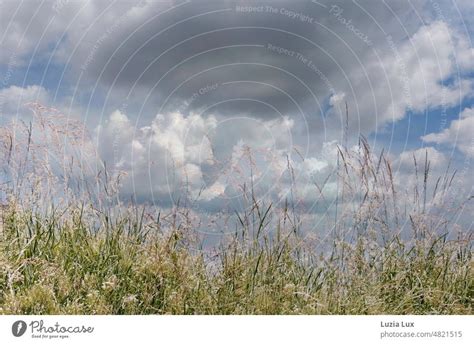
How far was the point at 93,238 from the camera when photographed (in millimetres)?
6020

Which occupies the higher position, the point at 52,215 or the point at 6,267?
the point at 52,215

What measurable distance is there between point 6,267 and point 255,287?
209cm

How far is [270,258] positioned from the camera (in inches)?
231

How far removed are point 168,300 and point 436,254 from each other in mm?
2587

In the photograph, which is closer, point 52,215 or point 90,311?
point 90,311

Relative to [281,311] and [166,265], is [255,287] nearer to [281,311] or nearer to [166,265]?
[281,311]
